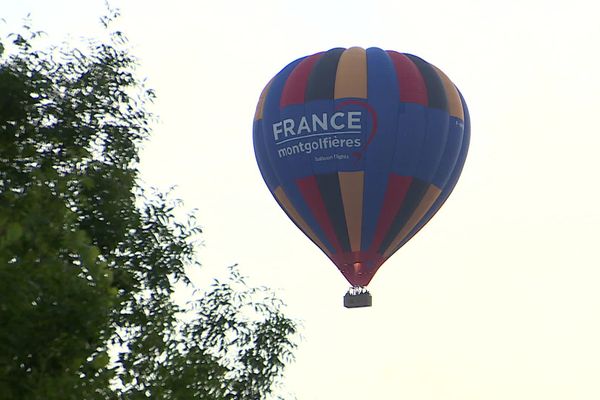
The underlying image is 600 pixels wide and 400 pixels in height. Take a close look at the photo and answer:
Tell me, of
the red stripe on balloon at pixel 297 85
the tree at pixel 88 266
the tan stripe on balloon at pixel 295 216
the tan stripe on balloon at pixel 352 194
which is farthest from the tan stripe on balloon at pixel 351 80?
the tree at pixel 88 266

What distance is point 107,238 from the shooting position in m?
16.9

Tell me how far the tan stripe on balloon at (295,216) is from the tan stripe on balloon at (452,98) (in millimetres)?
5749

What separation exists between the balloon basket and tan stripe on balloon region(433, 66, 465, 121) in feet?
20.4

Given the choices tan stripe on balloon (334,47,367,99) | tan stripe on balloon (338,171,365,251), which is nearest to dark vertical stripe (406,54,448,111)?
tan stripe on balloon (334,47,367,99)

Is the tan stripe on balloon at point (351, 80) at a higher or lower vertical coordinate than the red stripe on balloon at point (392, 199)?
higher

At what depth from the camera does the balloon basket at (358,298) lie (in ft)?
141

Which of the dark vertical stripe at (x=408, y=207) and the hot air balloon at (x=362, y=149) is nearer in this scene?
the hot air balloon at (x=362, y=149)

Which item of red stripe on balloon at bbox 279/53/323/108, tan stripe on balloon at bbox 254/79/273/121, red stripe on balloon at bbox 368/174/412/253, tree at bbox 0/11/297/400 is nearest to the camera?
tree at bbox 0/11/297/400

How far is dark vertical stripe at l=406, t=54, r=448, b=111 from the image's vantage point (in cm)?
4253

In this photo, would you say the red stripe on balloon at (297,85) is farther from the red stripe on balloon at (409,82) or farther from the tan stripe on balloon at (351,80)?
the red stripe on balloon at (409,82)

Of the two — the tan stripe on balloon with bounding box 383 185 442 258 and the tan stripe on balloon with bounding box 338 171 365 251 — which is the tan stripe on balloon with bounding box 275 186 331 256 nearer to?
the tan stripe on balloon with bounding box 338 171 365 251

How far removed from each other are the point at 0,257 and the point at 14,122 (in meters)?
4.72

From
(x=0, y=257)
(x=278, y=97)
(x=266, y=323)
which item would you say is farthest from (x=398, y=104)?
(x=0, y=257)

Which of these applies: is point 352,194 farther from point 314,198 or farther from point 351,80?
point 351,80
